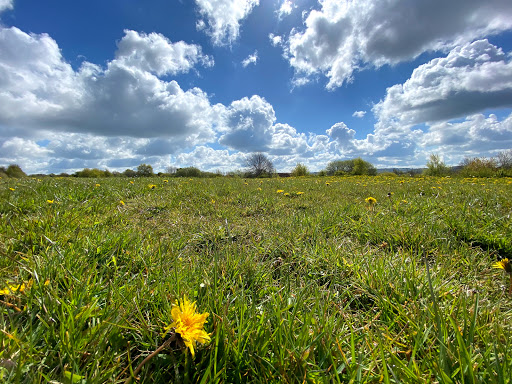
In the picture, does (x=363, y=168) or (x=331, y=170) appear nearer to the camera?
(x=363, y=168)

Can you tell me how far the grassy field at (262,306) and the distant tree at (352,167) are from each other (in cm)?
5186

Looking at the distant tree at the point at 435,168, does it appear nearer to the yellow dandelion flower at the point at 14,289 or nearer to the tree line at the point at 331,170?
the tree line at the point at 331,170

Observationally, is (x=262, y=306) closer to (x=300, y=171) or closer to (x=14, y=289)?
(x=14, y=289)

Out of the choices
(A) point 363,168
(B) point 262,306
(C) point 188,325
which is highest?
(A) point 363,168

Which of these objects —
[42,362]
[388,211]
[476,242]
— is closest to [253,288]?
[42,362]

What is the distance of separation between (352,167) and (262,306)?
244 feet

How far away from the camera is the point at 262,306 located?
143 cm

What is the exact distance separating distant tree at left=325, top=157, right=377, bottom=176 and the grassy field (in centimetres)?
5186

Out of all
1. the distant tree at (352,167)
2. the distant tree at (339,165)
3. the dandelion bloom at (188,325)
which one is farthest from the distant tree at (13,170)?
the distant tree at (339,165)

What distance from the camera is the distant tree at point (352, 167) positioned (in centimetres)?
5773

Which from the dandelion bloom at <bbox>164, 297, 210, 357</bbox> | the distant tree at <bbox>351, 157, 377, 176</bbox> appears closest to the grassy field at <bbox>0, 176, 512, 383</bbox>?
the dandelion bloom at <bbox>164, 297, 210, 357</bbox>

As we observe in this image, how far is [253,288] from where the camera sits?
1.69 m

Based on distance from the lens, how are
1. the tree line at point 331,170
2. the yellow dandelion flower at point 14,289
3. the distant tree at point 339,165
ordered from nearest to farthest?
the yellow dandelion flower at point 14,289 → the tree line at point 331,170 → the distant tree at point 339,165

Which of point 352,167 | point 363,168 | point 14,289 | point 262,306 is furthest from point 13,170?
point 352,167
